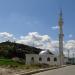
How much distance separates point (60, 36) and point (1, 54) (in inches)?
1193

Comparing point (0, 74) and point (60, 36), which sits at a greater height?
point (60, 36)

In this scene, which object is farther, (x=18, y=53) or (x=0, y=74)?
(x=18, y=53)

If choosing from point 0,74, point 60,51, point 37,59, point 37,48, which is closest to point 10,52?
point 37,59

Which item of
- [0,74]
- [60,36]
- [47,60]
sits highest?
[60,36]

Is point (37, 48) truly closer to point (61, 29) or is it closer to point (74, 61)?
point (74, 61)

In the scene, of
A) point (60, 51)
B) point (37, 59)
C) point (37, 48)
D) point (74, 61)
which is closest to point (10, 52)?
point (37, 59)

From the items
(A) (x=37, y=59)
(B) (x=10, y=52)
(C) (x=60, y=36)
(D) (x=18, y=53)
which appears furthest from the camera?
(D) (x=18, y=53)

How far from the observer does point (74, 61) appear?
141 m

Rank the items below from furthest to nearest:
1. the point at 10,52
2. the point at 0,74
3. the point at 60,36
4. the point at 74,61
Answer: the point at 74,61 → the point at 10,52 → the point at 60,36 → the point at 0,74

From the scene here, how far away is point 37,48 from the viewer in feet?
557

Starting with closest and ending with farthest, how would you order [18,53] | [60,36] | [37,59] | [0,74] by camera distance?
[0,74] < [60,36] < [37,59] < [18,53]

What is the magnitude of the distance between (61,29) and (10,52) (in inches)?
1190

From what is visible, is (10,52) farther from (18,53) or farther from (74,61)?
(74,61)

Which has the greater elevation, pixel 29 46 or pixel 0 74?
pixel 29 46
